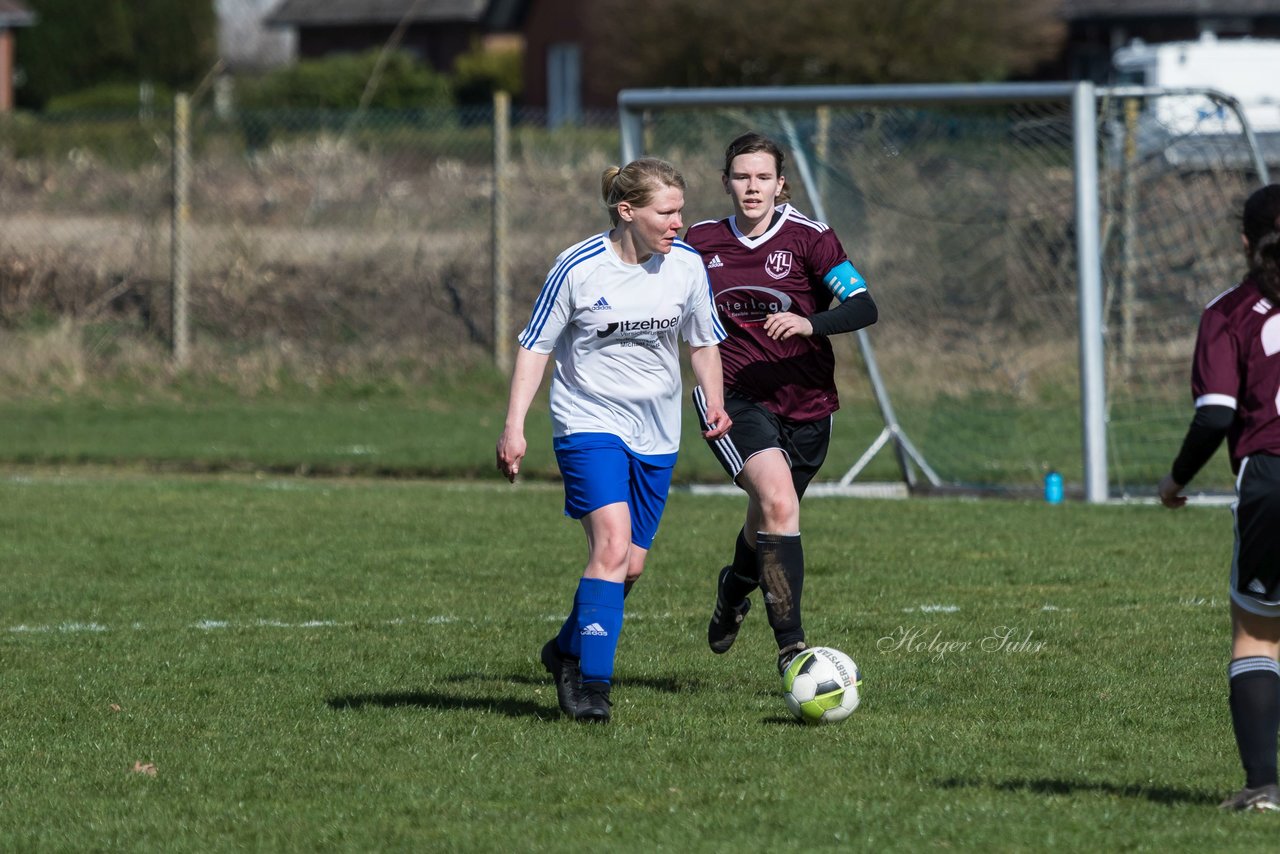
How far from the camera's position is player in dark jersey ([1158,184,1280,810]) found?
4484 millimetres

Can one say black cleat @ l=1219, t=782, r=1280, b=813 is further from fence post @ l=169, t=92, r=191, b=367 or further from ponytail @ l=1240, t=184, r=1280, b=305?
fence post @ l=169, t=92, r=191, b=367

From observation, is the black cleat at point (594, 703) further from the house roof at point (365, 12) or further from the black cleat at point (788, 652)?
the house roof at point (365, 12)

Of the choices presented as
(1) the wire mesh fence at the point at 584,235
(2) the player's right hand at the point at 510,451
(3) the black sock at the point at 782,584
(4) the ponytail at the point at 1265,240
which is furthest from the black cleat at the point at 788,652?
(1) the wire mesh fence at the point at 584,235

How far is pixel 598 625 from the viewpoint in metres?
5.98

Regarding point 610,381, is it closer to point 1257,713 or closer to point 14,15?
point 1257,713

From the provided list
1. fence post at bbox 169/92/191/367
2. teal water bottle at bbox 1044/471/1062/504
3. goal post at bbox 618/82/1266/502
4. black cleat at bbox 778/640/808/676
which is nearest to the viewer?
black cleat at bbox 778/640/808/676

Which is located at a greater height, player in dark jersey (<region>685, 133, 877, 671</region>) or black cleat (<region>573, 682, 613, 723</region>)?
player in dark jersey (<region>685, 133, 877, 671</region>)

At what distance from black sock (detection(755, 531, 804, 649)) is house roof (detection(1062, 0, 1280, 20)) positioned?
33496 millimetres

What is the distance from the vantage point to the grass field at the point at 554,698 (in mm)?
4789

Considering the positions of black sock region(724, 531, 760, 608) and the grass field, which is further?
black sock region(724, 531, 760, 608)

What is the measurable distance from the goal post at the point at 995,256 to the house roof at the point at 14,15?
39.6m

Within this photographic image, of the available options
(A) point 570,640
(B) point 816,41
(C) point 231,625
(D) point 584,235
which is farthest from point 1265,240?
(B) point 816,41

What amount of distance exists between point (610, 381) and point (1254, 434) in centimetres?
223

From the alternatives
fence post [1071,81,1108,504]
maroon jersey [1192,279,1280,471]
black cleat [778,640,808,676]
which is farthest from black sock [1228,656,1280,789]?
fence post [1071,81,1108,504]
